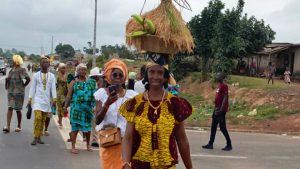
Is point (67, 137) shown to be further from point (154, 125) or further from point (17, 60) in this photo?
point (154, 125)

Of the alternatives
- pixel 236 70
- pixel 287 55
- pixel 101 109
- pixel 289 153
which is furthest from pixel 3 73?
pixel 101 109

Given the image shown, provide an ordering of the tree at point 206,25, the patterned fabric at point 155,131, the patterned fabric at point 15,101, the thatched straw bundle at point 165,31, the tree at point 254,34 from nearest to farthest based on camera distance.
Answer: the patterned fabric at point 155,131 < the thatched straw bundle at point 165,31 < the patterned fabric at point 15,101 < the tree at point 206,25 < the tree at point 254,34

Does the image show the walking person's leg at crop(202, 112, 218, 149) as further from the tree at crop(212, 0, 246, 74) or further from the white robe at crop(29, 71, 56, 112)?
the tree at crop(212, 0, 246, 74)

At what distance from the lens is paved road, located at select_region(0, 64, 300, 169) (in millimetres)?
7680

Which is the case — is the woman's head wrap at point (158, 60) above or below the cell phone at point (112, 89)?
above

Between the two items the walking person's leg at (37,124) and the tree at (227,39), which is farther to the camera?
the tree at (227,39)

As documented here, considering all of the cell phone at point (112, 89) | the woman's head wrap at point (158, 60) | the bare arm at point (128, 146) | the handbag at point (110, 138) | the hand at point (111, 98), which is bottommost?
the handbag at point (110, 138)

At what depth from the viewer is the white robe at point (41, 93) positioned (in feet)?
29.9

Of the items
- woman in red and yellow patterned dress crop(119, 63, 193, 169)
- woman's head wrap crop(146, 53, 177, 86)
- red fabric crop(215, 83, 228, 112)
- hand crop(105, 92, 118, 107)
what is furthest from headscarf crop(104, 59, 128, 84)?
red fabric crop(215, 83, 228, 112)

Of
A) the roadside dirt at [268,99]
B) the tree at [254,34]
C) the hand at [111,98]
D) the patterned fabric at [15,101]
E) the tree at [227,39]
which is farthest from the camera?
the tree at [254,34]

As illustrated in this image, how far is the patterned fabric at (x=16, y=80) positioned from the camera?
1053cm

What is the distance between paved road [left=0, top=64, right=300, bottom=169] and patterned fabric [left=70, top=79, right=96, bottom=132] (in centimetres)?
53

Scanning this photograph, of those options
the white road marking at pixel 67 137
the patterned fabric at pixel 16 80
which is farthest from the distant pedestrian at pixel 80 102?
the patterned fabric at pixel 16 80

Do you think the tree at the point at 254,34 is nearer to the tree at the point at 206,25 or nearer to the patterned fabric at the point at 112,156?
the tree at the point at 206,25
